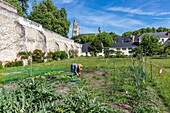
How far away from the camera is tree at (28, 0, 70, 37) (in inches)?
1623

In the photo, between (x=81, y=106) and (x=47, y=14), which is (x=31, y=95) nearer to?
(x=81, y=106)

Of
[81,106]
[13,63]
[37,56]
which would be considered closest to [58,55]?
[37,56]

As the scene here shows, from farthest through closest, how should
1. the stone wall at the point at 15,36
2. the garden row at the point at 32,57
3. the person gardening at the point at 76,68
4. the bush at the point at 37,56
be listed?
1. the bush at the point at 37,56
2. the stone wall at the point at 15,36
3. the garden row at the point at 32,57
4. the person gardening at the point at 76,68

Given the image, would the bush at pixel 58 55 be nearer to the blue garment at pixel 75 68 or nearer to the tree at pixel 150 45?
the tree at pixel 150 45

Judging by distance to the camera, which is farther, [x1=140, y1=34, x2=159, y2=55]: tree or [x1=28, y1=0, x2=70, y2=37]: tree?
[x1=140, y1=34, x2=159, y2=55]: tree

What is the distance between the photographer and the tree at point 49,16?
135 feet

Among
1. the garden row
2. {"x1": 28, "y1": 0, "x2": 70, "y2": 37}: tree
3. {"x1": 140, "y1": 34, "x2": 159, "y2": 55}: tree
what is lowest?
the garden row

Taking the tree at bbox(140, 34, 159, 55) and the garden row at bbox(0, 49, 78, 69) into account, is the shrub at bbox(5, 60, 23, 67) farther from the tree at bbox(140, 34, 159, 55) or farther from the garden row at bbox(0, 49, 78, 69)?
the tree at bbox(140, 34, 159, 55)

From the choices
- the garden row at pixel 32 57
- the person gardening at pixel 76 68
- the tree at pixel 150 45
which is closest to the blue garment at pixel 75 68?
the person gardening at pixel 76 68

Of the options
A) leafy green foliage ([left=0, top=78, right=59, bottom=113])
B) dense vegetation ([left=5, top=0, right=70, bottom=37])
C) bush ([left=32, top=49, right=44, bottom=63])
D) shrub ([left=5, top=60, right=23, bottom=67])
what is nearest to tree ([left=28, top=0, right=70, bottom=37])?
dense vegetation ([left=5, top=0, right=70, bottom=37])

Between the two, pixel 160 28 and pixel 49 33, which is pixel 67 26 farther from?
pixel 160 28

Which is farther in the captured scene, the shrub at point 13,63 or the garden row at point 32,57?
the garden row at point 32,57

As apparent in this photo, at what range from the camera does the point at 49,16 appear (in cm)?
4284

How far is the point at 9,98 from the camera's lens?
8.45ft
